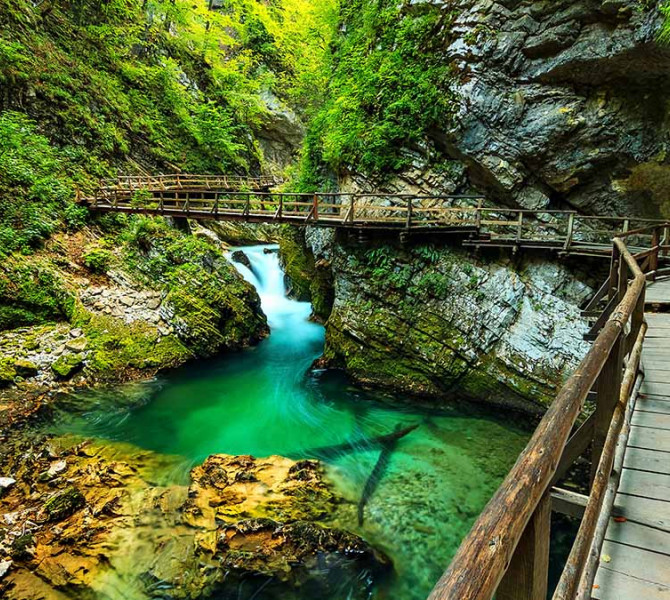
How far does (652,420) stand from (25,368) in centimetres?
1211

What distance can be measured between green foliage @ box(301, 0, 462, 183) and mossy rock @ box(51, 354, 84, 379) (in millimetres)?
10136

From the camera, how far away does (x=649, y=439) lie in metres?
2.69

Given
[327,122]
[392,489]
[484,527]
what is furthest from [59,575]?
[327,122]

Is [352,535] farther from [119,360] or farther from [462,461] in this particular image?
[119,360]

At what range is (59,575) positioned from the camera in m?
5.00

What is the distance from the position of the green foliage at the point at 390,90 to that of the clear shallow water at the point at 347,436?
7.64 metres

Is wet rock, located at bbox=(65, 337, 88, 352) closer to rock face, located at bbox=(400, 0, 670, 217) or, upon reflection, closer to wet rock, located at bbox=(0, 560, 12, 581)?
wet rock, located at bbox=(0, 560, 12, 581)

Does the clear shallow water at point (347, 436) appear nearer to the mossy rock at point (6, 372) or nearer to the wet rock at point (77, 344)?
the wet rock at point (77, 344)

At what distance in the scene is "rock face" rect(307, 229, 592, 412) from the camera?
10.4 metres

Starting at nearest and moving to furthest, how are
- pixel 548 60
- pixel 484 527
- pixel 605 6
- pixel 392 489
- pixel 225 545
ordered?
pixel 484 527 → pixel 225 545 → pixel 392 489 → pixel 605 6 → pixel 548 60

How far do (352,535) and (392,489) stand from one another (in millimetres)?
1613

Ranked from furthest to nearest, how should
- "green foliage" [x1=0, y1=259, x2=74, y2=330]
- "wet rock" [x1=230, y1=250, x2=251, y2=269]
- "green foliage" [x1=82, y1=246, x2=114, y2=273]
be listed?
"wet rock" [x1=230, y1=250, x2=251, y2=269], "green foliage" [x1=82, y1=246, x2=114, y2=273], "green foliage" [x1=0, y1=259, x2=74, y2=330]

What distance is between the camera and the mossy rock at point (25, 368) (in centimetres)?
939

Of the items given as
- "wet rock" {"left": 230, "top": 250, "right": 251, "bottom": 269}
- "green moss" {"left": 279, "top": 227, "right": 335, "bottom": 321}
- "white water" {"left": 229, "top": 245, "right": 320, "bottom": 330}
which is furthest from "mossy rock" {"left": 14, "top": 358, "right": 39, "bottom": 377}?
"wet rock" {"left": 230, "top": 250, "right": 251, "bottom": 269}
